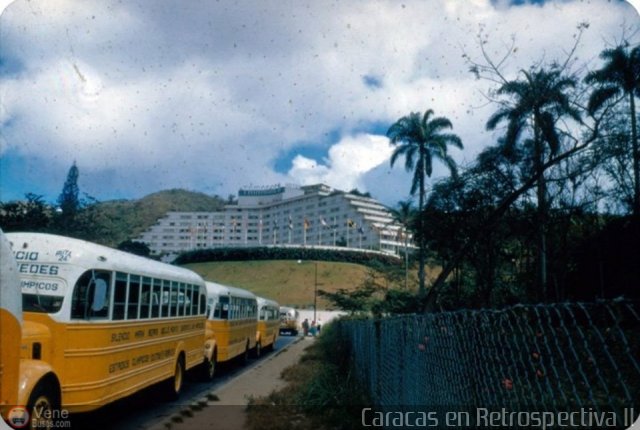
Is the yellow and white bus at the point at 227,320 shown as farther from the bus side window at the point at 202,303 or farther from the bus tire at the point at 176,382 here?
the bus tire at the point at 176,382

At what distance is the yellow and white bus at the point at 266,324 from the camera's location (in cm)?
2393

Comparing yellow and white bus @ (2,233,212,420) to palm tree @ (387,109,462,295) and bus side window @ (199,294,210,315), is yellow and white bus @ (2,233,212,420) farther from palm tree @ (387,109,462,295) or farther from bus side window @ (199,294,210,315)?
palm tree @ (387,109,462,295)

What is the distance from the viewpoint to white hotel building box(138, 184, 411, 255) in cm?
13350

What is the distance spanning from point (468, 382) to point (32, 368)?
4.93 metres

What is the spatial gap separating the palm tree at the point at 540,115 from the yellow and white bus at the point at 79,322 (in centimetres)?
1123

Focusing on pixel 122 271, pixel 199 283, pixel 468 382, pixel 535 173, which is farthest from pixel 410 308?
pixel 468 382

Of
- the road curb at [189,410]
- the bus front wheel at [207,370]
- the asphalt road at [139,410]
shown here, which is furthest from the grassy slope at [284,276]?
the road curb at [189,410]

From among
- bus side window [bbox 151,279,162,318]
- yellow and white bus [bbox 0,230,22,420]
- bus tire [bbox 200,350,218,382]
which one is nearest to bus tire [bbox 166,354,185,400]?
bus side window [bbox 151,279,162,318]

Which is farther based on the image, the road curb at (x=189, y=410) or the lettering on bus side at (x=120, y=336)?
the road curb at (x=189, y=410)

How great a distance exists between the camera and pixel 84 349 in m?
7.36

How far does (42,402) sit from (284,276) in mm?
94883

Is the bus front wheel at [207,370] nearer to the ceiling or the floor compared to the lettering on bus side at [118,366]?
nearer to the floor

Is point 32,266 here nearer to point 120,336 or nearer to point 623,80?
point 120,336

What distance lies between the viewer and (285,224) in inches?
6073
